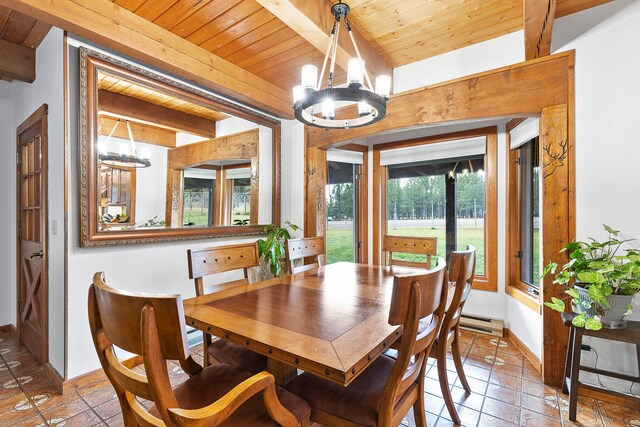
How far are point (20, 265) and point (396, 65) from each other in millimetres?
4288

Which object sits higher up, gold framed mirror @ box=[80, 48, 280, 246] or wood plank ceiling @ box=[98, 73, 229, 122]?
wood plank ceiling @ box=[98, 73, 229, 122]

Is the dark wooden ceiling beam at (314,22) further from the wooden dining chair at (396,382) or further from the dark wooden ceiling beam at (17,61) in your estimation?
the dark wooden ceiling beam at (17,61)

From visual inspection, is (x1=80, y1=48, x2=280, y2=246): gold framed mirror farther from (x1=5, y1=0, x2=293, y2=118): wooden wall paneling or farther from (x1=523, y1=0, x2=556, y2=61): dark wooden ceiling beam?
(x1=523, y1=0, x2=556, y2=61): dark wooden ceiling beam

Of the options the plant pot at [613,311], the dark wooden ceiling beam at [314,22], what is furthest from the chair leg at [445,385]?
the dark wooden ceiling beam at [314,22]

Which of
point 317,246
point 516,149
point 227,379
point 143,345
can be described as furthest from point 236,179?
point 516,149

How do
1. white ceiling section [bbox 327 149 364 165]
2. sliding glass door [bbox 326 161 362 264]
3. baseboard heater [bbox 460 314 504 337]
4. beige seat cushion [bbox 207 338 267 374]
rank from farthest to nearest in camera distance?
sliding glass door [bbox 326 161 362 264]
white ceiling section [bbox 327 149 364 165]
baseboard heater [bbox 460 314 504 337]
beige seat cushion [bbox 207 338 267 374]

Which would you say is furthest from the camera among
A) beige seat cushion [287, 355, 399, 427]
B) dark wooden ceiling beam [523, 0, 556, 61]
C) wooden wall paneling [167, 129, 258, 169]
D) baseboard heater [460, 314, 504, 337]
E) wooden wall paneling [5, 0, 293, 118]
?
baseboard heater [460, 314, 504, 337]

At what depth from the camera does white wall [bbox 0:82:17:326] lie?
3154 mm

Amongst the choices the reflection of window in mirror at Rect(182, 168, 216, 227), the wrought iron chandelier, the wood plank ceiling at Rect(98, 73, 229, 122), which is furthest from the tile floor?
the wood plank ceiling at Rect(98, 73, 229, 122)

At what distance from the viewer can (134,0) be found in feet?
6.87

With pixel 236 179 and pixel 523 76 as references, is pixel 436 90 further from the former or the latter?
pixel 236 179

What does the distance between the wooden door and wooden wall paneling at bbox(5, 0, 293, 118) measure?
0.82 metres

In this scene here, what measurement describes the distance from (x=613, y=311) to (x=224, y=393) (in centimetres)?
224

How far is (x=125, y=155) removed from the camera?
8.08ft
